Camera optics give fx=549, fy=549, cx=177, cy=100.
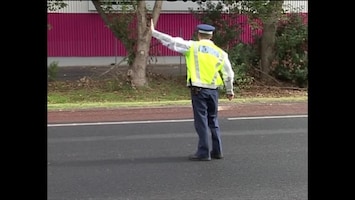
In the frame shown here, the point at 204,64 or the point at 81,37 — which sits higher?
the point at 81,37

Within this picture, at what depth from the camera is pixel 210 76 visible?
706 cm

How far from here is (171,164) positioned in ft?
22.6

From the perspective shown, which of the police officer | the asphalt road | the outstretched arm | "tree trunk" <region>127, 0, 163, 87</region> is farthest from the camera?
"tree trunk" <region>127, 0, 163, 87</region>

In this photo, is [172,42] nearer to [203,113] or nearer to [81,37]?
[203,113]

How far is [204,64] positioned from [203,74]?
0.46 ft

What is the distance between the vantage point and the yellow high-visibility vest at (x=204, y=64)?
275 inches

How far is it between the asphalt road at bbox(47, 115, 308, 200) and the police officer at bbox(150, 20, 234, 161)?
1.23 ft

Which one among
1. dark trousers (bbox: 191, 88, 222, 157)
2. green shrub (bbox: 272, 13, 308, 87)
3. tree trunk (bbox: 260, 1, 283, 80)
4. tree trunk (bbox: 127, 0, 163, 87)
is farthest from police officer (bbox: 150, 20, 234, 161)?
green shrub (bbox: 272, 13, 308, 87)

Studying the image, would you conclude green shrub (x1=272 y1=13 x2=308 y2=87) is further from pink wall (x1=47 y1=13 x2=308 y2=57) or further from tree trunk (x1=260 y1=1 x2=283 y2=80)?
pink wall (x1=47 y1=13 x2=308 y2=57)

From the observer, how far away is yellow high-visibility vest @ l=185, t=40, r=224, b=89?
6.99m

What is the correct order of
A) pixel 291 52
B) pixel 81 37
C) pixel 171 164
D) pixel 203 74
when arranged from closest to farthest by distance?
pixel 171 164
pixel 203 74
pixel 291 52
pixel 81 37

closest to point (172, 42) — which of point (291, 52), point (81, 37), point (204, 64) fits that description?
point (204, 64)

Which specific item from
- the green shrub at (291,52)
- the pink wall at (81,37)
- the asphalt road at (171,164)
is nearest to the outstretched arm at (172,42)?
the asphalt road at (171,164)
